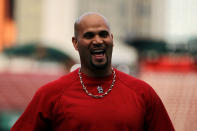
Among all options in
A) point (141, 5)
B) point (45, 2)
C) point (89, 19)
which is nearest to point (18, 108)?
point (89, 19)

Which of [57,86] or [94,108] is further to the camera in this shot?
[57,86]

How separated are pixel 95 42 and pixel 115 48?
92.1 feet

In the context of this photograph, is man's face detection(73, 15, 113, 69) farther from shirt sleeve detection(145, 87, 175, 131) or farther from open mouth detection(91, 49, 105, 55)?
shirt sleeve detection(145, 87, 175, 131)

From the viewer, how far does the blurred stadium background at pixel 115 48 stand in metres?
6.34

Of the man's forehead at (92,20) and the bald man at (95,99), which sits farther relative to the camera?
the man's forehead at (92,20)

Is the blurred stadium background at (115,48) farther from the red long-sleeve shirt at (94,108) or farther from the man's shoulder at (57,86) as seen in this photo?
the man's shoulder at (57,86)

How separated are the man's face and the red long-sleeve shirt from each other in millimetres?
115

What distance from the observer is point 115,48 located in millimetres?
30641

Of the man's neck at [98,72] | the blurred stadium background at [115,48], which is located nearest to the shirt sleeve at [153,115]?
the man's neck at [98,72]

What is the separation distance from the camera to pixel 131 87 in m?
2.66

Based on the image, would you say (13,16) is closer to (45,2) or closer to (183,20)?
(45,2)

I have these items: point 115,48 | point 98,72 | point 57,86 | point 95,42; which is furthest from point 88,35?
point 115,48

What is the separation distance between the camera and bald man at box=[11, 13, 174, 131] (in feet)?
8.24

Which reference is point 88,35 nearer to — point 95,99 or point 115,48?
point 95,99
